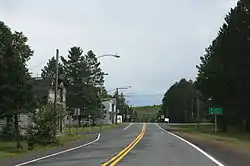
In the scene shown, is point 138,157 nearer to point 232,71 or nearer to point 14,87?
point 14,87

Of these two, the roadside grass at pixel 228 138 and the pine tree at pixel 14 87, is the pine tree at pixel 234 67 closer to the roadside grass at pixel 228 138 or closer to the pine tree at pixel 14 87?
the roadside grass at pixel 228 138

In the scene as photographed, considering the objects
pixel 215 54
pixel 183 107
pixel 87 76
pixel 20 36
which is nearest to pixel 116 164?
pixel 20 36

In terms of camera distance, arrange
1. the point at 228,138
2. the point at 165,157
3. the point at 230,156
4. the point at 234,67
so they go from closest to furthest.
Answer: the point at 165,157
the point at 230,156
the point at 228,138
the point at 234,67

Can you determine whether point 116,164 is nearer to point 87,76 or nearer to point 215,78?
point 215,78

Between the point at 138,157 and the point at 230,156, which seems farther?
the point at 230,156

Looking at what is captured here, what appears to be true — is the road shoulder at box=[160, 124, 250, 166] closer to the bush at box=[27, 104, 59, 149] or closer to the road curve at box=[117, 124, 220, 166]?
the road curve at box=[117, 124, 220, 166]

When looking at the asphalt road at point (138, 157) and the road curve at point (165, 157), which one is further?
the asphalt road at point (138, 157)

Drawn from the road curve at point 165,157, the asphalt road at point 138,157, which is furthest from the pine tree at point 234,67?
the road curve at point 165,157

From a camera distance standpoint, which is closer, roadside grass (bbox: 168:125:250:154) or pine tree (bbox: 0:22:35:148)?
roadside grass (bbox: 168:125:250:154)

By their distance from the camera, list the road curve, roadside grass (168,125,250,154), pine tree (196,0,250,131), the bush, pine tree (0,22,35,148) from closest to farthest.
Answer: the road curve
roadside grass (168,125,250,154)
pine tree (0,22,35,148)
the bush
pine tree (196,0,250,131)

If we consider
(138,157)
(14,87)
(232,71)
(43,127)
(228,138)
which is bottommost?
(138,157)

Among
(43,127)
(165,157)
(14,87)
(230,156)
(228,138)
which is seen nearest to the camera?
(165,157)

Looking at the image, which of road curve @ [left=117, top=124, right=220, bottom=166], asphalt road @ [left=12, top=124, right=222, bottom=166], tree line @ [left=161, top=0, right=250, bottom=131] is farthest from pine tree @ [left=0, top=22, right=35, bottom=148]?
tree line @ [left=161, top=0, right=250, bottom=131]

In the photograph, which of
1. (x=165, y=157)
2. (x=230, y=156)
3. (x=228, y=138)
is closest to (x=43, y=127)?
(x=165, y=157)
